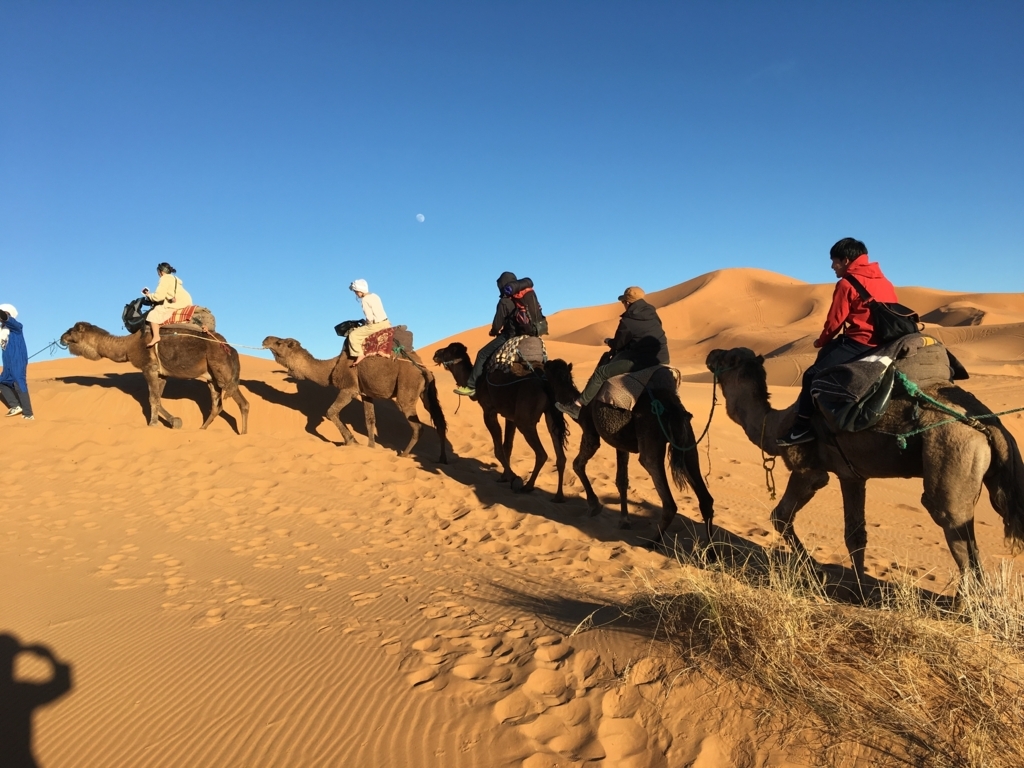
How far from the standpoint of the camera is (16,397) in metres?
12.0

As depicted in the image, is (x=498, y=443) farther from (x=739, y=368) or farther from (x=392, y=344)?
(x=739, y=368)

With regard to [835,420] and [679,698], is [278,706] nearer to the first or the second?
[679,698]

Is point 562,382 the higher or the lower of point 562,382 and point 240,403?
the lower

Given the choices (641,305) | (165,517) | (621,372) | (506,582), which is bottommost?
(506,582)

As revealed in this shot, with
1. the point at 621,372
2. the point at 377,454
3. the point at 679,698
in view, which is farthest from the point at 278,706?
the point at 377,454

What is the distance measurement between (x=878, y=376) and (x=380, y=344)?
27.5 feet

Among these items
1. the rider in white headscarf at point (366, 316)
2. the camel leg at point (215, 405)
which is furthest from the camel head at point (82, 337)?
the rider in white headscarf at point (366, 316)

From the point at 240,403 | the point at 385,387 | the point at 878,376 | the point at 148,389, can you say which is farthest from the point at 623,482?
the point at 148,389

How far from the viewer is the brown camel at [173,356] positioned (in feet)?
38.4

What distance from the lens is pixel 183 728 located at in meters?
3.71

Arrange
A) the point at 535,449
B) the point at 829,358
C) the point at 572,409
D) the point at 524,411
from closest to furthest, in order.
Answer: the point at 829,358 < the point at 572,409 < the point at 524,411 < the point at 535,449

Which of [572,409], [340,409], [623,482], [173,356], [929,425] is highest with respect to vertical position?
[173,356]

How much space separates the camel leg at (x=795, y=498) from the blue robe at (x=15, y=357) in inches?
493

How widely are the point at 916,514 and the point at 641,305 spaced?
6113 millimetres
